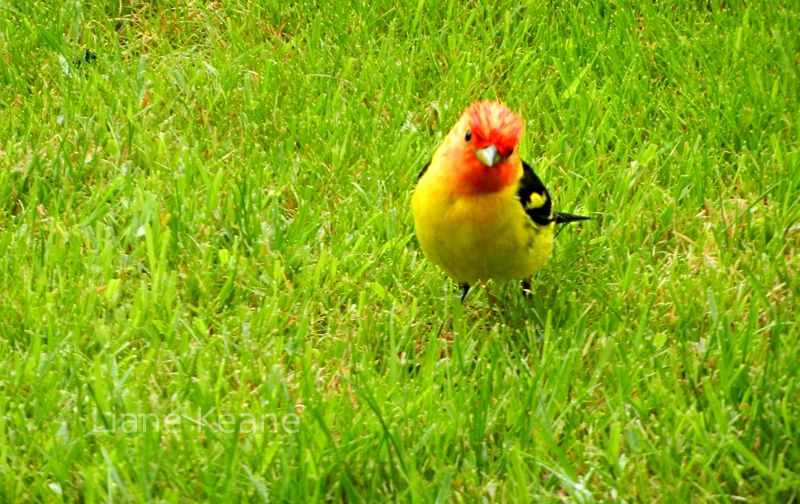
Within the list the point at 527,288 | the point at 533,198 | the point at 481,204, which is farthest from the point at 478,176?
the point at 527,288

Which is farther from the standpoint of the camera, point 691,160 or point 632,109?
point 632,109

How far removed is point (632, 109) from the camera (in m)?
5.46

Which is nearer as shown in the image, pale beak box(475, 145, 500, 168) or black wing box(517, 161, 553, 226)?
pale beak box(475, 145, 500, 168)

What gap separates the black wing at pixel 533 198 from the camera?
416cm

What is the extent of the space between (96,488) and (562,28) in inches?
143

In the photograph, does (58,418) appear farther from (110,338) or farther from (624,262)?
(624,262)

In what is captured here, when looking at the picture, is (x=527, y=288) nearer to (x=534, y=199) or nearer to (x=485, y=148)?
(x=534, y=199)

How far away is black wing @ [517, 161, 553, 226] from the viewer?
4160 mm

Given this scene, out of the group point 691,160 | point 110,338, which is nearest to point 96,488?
point 110,338

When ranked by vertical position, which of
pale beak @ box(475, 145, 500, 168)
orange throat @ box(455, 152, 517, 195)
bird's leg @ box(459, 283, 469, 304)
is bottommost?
bird's leg @ box(459, 283, 469, 304)

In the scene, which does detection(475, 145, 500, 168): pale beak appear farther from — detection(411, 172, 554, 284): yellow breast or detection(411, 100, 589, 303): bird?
detection(411, 172, 554, 284): yellow breast

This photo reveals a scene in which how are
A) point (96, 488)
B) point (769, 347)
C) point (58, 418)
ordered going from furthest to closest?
point (769, 347) < point (58, 418) < point (96, 488)

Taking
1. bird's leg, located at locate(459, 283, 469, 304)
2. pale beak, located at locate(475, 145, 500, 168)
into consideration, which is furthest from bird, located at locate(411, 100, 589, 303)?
bird's leg, located at locate(459, 283, 469, 304)

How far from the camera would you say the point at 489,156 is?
388 cm
